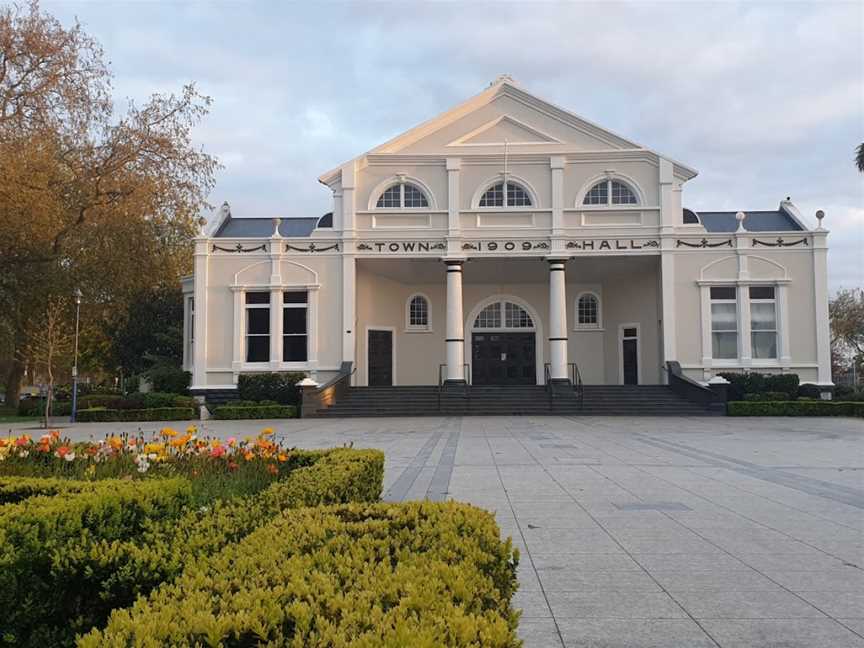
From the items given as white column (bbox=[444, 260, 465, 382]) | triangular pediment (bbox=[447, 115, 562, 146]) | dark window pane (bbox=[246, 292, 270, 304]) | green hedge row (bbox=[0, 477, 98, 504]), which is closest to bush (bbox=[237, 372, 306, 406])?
dark window pane (bbox=[246, 292, 270, 304])

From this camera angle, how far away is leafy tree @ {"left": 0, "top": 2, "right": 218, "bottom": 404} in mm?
25594

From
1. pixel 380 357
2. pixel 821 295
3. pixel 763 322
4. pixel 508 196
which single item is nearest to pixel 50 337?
pixel 380 357

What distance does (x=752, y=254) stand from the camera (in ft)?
90.7

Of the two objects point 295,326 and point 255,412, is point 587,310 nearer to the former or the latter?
point 295,326

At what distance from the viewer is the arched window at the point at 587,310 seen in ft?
107

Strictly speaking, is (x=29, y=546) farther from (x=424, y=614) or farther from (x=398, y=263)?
(x=398, y=263)

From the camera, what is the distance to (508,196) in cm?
2892

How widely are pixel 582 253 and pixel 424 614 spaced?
26.6 m

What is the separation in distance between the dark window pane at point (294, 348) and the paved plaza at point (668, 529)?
1194 cm

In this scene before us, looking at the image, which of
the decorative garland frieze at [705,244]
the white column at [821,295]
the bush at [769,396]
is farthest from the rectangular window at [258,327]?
the white column at [821,295]

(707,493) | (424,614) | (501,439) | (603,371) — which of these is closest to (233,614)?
(424,614)

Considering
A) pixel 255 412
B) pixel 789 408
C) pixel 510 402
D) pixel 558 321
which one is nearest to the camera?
pixel 789 408

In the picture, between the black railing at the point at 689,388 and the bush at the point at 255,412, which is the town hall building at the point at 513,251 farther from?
the bush at the point at 255,412

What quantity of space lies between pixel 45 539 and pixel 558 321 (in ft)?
83.0
